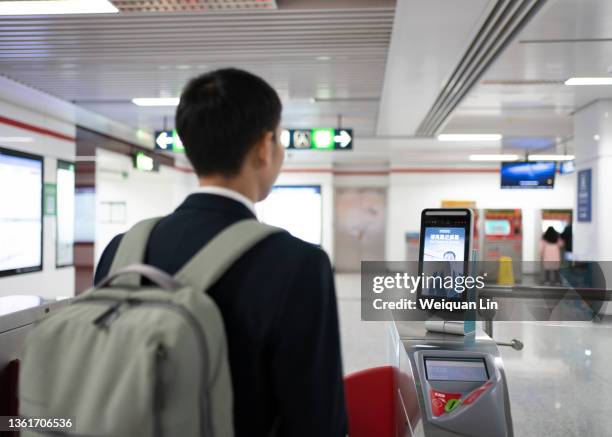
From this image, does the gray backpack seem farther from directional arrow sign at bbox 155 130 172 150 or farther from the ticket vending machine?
the ticket vending machine

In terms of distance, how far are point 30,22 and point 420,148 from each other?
29.6 ft

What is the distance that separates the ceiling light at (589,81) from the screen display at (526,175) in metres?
4.67

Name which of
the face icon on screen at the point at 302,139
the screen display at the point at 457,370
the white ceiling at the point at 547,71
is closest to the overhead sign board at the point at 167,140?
the face icon on screen at the point at 302,139

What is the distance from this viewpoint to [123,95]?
7.21m

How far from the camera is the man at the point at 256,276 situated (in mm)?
1025

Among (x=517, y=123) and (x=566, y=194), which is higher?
(x=517, y=123)

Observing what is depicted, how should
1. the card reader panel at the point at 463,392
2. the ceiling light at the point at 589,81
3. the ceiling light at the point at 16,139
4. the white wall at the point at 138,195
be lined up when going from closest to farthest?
the card reader panel at the point at 463,392 → the ceiling light at the point at 589,81 → the ceiling light at the point at 16,139 → the white wall at the point at 138,195

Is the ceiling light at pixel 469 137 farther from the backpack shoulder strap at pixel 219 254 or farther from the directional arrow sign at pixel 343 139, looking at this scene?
the backpack shoulder strap at pixel 219 254

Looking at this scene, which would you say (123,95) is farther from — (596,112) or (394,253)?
(394,253)

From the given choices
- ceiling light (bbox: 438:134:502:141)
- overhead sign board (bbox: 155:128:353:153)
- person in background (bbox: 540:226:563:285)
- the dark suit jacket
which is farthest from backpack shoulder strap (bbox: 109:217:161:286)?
person in background (bbox: 540:226:563:285)

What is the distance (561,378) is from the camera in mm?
4258

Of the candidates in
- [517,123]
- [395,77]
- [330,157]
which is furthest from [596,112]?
[330,157]

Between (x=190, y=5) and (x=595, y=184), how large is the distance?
5.76m

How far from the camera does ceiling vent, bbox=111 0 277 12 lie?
3.98 metres
